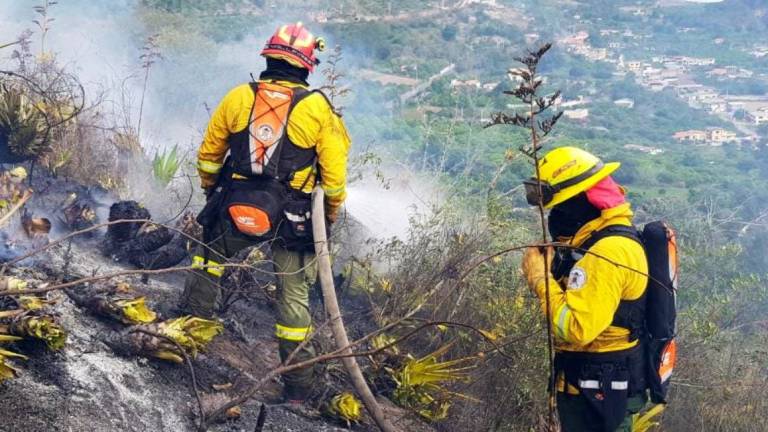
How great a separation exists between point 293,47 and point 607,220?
79.2 inches

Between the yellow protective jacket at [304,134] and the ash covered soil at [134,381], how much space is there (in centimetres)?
96

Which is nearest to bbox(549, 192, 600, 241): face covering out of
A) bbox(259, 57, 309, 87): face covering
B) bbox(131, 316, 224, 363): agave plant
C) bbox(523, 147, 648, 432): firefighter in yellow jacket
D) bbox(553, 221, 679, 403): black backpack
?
bbox(523, 147, 648, 432): firefighter in yellow jacket

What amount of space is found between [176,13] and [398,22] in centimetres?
2648

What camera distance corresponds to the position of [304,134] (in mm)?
4289

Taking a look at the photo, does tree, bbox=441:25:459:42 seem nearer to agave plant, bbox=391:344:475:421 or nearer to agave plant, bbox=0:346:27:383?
agave plant, bbox=391:344:475:421

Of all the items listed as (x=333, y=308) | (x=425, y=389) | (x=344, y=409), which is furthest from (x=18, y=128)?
(x=425, y=389)

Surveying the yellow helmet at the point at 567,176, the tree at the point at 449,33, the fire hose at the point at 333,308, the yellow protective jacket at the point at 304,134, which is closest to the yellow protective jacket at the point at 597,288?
the yellow helmet at the point at 567,176

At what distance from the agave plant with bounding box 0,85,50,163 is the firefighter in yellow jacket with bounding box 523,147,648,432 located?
12.4 feet

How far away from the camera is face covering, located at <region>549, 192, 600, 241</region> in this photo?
3508 mm

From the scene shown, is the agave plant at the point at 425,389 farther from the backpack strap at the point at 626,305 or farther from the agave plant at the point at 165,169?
the agave plant at the point at 165,169

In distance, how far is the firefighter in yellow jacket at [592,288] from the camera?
3291 mm

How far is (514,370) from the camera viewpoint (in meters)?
4.62

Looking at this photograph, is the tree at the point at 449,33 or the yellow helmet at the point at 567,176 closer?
the yellow helmet at the point at 567,176

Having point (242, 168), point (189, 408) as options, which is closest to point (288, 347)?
point (189, 408)
